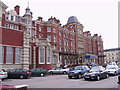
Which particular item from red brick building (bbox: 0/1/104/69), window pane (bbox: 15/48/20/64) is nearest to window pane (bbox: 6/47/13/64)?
red brick building (bbox: 0/1/104/69)

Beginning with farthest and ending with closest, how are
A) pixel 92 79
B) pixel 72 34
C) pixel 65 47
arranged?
1. pixel 72 34
2. pixel 65 47
3. pixel 92 79

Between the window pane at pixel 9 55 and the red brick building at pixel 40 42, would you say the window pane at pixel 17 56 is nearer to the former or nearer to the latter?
the red brick building at pixel 40 42

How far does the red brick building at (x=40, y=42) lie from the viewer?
22.3 m

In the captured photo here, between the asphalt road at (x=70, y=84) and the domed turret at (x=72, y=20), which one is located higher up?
the domed turret at (x=72, y=20)

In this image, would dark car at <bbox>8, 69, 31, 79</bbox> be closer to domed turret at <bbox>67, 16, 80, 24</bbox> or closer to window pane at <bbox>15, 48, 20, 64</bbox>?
window pane at <bbox>15, 48, 20, 64</bbox>

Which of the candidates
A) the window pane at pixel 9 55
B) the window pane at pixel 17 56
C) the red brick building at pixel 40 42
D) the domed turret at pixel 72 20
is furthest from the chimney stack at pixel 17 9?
the domed turret at pixel 72 20

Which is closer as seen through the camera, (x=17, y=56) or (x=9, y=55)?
(x=9, y=55)

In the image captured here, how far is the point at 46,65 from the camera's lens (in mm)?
28250

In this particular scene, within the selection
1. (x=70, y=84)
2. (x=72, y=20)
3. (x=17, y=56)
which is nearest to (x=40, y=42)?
(x=17, y=56)

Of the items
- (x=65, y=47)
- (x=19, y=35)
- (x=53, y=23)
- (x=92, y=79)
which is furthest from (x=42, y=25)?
(x=92, y=79)

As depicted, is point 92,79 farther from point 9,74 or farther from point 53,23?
point 53,23

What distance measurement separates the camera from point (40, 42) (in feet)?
92.2

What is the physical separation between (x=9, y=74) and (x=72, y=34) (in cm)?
4252

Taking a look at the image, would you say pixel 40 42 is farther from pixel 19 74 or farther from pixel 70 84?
pixel 70 84
